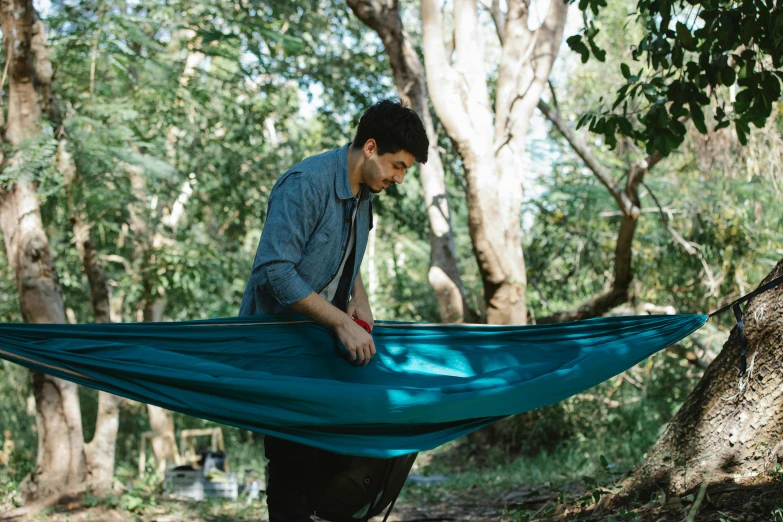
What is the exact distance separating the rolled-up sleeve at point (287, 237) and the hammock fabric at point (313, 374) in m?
0.22

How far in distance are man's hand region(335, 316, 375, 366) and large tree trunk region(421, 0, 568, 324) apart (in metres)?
3.01

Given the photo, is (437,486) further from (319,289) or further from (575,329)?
(319,289)

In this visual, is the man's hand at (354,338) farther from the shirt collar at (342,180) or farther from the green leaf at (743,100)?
the green leaf at (743,100)

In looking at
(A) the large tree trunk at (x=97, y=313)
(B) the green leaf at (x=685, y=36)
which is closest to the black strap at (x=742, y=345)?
(B) the green leaf at (x=685, y=36)

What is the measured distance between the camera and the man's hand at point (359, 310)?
8.05 feet

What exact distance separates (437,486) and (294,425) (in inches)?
151

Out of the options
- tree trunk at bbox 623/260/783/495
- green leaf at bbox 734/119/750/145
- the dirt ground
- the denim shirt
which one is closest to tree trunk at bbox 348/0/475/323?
the dirt ground

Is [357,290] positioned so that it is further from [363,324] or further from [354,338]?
[354,338]

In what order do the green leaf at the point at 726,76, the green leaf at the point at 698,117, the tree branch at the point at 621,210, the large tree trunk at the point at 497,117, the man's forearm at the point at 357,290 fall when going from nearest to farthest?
the man's forearm at the point at 357,290 → the green leaf at the point at 726,76 → the green leaf at the point at 698,117 → the large tree trunk at the point at 497,117 → the tree branch at the point at 621,210

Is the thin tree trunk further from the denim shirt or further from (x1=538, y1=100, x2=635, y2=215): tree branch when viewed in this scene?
(x1=538, y1=100, x2=635, y2=215): tree branch

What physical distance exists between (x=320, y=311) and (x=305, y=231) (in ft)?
0.69

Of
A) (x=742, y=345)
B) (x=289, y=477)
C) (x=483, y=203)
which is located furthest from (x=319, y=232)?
(x=483, y=203)

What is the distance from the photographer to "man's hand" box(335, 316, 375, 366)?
220cm

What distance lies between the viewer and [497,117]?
561 centimetres
